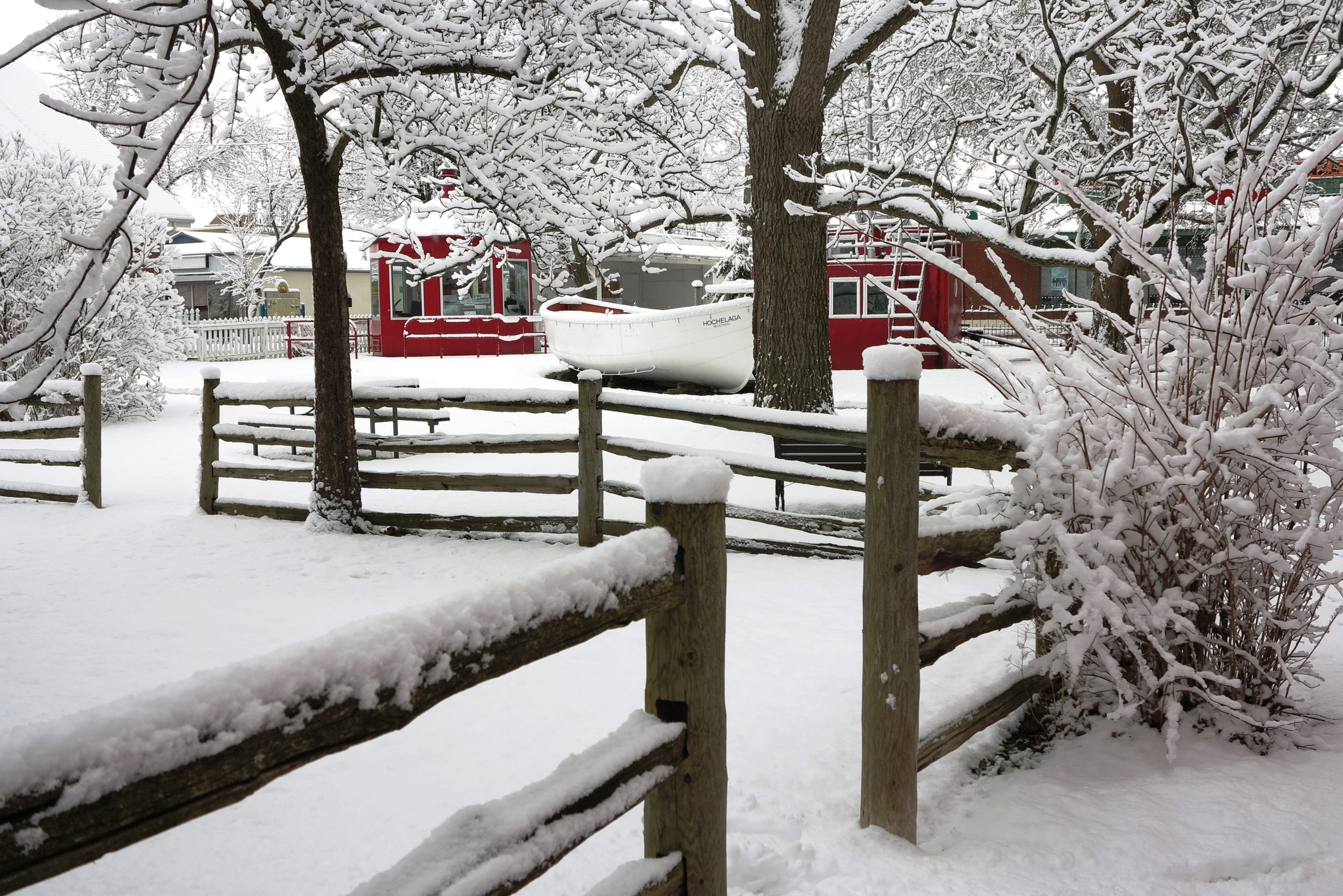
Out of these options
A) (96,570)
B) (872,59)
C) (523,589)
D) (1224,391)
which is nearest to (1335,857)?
(1224,391)

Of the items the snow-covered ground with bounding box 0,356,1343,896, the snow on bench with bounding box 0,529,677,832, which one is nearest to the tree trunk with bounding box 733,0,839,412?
the snow-covered ground with bounding box 0,356,1343,896

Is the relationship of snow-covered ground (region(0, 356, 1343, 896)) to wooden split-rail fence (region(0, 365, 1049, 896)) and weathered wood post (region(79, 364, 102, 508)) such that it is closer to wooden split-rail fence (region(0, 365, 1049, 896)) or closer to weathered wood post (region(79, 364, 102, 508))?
wooden split-rail fence (region(0, 365, 1049, 896))

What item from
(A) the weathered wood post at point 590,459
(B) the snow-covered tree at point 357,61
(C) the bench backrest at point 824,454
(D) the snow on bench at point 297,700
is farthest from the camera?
(C) the bench backrest at point 824,454

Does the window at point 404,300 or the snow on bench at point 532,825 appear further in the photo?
the window at point 404,300

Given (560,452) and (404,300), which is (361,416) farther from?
(404,300)

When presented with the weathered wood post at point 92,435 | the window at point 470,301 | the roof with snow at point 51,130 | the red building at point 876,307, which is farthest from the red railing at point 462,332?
the weathered wood post at point 92,435

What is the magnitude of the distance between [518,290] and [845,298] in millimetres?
8576

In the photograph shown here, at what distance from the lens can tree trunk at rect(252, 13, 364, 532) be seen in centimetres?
728

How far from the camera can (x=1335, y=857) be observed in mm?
2734

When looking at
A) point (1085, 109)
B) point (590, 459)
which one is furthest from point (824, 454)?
point (1085, 109)

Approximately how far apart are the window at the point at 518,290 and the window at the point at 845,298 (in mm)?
7791

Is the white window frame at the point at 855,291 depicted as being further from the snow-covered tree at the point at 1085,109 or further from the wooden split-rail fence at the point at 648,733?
the wooden split-rail fence at the point at 648,733

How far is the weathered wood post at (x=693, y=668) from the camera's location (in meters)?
2.12

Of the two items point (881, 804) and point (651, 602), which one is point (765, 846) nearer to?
point (881, 804)
